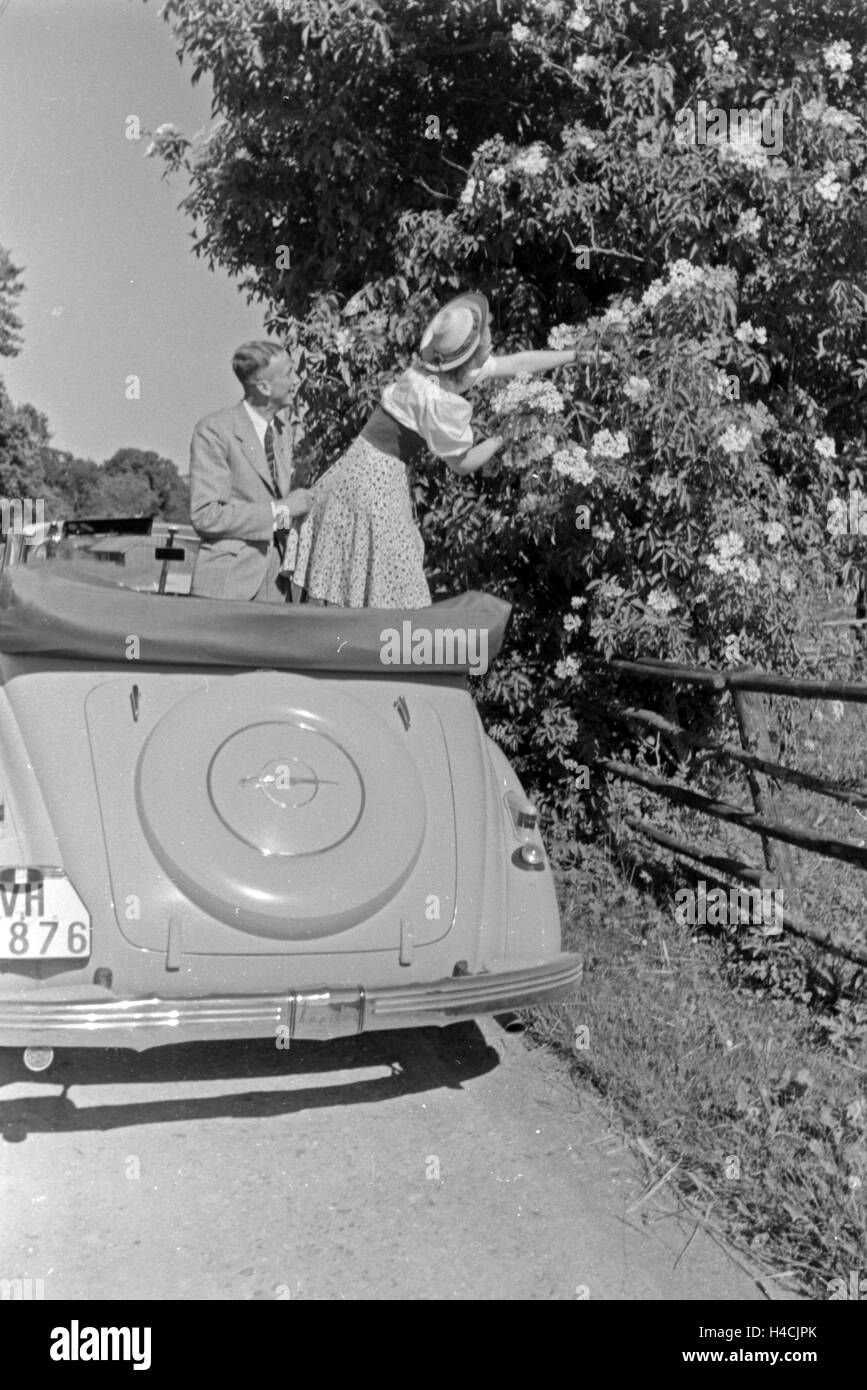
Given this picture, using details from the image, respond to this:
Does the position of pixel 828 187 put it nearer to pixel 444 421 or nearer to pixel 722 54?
pixel 722 54

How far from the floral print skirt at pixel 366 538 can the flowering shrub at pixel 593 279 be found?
1.00 metres

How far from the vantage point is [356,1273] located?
2.97m

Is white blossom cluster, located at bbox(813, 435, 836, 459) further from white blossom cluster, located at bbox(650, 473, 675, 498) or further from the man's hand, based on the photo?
the man's hand

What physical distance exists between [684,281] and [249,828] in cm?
328

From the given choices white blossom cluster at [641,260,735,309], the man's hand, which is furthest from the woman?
white blossom cluster at [641,260,735,309]

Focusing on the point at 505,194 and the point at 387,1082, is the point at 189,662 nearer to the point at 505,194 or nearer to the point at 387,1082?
the point at 387,1082

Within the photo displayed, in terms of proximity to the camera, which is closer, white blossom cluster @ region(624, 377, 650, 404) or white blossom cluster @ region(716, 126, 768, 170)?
white blossom cluster @ region(624, 377, 650, 404)

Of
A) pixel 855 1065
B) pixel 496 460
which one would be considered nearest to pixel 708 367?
pixel 496 460

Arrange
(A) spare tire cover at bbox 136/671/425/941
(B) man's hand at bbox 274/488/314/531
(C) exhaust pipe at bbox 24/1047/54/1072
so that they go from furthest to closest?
(B) man's hand at bbox 274/488/314/531, (A) spare tire cover at bbox 136/671/425/941, (C) exhaust pipe at bbox 24/1047/54/1072

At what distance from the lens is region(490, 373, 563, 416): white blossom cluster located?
18.3 feet

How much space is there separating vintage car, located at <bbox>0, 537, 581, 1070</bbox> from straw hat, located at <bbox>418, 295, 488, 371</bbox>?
1032 millimetres

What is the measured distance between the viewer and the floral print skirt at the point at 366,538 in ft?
15.9

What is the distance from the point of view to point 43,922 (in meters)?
3.39

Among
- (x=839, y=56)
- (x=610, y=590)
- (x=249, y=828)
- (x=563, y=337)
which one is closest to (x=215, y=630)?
(x=249, y=828)
